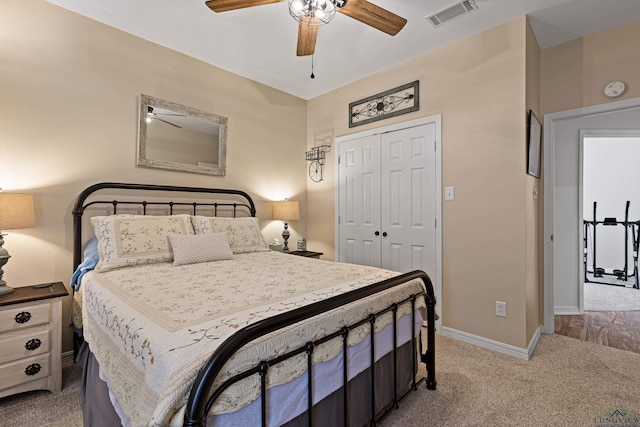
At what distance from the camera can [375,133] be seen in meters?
3.55

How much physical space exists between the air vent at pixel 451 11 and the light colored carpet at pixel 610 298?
3771 mm

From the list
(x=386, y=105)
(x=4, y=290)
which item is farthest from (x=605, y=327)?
(x=4, y=290)

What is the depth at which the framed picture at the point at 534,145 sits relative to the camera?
8.42 feet

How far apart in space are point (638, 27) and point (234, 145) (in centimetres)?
387

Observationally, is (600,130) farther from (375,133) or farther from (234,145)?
(234,145)

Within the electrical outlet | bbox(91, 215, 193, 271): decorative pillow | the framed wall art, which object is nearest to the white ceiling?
the framed wall art

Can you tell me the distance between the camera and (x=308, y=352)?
1.17 meters

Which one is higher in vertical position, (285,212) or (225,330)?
(285,212)

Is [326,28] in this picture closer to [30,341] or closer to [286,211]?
[286,211]

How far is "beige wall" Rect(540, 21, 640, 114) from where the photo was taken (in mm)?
2514

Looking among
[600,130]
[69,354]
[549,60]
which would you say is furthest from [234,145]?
[600,130]

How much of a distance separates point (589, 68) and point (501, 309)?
2312 mm

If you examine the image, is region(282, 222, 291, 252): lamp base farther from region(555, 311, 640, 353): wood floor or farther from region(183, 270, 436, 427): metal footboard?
region(555, 311, 640, 353): wood floor

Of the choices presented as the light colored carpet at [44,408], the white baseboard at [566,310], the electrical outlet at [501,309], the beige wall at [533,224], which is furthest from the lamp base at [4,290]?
the white baseboard at [566,310]
